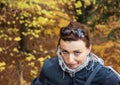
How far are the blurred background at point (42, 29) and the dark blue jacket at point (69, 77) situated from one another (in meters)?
4.08

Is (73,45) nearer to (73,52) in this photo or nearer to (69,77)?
(73,52)

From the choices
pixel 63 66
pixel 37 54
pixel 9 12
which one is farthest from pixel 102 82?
pixel 37 54

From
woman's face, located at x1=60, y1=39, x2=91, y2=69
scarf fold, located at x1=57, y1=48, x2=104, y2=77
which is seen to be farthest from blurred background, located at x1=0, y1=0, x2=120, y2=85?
woman's face, located at x1=60, y1=39, x2=91, y2=69

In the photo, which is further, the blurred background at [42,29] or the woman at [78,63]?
the blurred background at [42,29]

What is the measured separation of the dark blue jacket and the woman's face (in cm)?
9

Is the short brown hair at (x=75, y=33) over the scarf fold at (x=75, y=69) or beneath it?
over

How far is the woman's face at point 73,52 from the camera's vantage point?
2.25 meters

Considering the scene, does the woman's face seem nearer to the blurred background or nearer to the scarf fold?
Answer: the scarf fold

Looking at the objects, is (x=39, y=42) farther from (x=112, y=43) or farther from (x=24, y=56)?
(x=112, y=43)

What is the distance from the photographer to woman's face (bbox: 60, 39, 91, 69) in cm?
225

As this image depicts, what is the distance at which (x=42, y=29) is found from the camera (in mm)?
11578

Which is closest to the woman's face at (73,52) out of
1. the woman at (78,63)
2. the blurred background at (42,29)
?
the woman at (78,63)

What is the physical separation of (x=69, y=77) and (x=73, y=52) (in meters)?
0.22

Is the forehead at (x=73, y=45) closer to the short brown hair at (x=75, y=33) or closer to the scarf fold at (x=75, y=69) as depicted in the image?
the short brown hair at (x=75, y=33)
